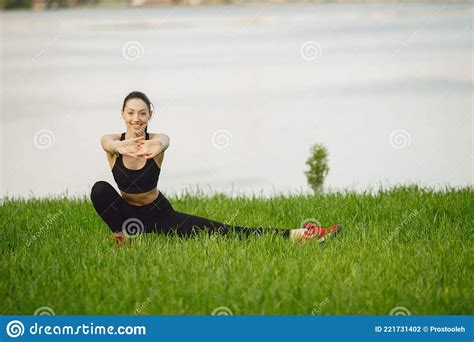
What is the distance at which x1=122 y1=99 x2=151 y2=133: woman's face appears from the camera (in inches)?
262

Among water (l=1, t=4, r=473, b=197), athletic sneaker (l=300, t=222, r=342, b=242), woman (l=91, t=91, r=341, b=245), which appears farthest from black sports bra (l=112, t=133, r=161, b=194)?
water (l=1, t=4, r=473, b=197)

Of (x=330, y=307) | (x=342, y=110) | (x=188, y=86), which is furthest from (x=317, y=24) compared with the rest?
(x=330, y=307)

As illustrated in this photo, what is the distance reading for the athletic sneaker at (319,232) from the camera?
22.5ft

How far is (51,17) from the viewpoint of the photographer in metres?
46.8

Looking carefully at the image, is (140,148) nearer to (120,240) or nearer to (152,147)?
(152,147)

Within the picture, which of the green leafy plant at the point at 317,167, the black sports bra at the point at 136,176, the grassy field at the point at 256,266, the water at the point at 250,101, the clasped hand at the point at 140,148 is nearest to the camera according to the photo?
the grassy field at the point at 256,266

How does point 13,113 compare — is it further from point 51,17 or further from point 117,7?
point 117,7

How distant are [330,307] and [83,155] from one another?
7943 mm

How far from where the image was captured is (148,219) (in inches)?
273

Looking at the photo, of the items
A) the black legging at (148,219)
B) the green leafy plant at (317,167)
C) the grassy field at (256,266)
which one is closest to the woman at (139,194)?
the black legging at (148,219)

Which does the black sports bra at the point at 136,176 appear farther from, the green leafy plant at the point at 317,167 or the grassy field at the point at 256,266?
the green leafy plant at the point at 317,167

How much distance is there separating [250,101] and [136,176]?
12009mm

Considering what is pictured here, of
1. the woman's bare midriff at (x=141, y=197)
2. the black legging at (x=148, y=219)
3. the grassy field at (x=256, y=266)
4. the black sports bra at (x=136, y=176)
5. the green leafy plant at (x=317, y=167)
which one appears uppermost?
the green leafy plant at (x=317, y=167)

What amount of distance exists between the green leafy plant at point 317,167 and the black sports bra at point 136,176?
4.14 meters
